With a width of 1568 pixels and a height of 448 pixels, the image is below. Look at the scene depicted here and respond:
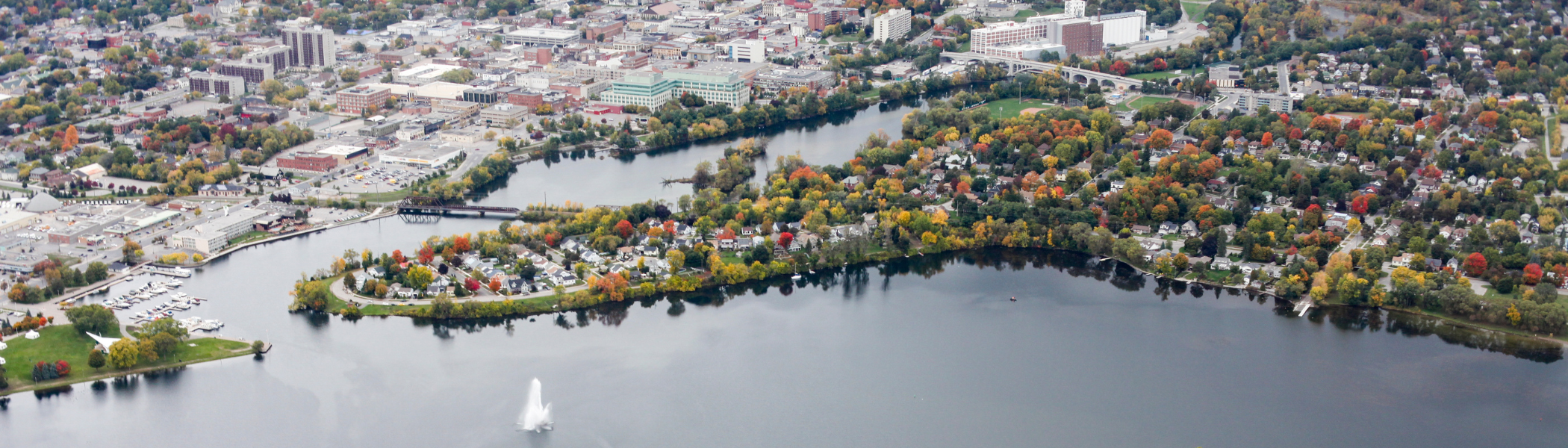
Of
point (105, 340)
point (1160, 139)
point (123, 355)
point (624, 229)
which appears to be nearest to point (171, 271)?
point (105, 340)

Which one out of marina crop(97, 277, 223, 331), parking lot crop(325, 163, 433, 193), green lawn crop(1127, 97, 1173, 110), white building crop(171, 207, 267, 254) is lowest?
marina crop(97, 277, 223, 331)

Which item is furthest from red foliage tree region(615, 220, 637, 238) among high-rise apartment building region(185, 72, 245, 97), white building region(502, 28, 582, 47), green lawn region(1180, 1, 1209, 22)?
green lawn region(1180, 1, 1209, 22)

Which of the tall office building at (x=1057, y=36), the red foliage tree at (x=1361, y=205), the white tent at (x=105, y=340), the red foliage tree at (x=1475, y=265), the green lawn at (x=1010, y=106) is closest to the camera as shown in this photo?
the white tent at (x=105, y=340)

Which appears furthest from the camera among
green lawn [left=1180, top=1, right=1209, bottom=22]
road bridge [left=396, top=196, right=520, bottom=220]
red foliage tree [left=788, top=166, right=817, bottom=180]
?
green lawn [left=1180, top=1, right=1209, bottom=22]

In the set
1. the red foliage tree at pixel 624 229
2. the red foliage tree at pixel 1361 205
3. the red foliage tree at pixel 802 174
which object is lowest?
the red foliage tree at pixel 624 229

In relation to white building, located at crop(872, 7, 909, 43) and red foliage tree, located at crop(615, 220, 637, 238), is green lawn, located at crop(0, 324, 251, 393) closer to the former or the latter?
red foliage tree, located at crop(615, 220, 637, 238)

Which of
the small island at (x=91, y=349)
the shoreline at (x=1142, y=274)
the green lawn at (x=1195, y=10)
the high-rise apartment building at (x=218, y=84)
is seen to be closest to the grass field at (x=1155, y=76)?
the green lawn at (x=1195, y=10)

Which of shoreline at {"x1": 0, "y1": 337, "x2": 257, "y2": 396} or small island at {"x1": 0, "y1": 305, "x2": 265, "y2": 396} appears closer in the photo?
shoreline at {"x1": 0, "y1": 337, "x2": 257, "y2": 396}

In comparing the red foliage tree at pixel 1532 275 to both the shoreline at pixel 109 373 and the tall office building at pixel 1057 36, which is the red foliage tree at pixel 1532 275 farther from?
the tall office building at pixel 1057 36
